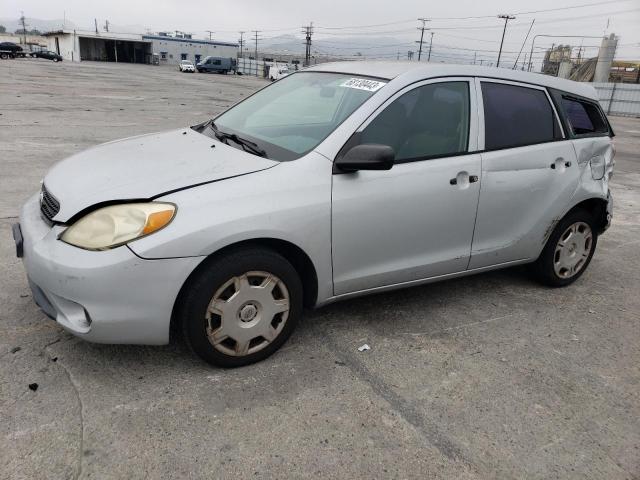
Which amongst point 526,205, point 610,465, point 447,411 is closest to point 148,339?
point 447,411

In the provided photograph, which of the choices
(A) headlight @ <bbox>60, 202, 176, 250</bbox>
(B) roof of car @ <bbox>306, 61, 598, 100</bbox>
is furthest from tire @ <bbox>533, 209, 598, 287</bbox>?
(A) headlight @ <bbox>60, 202, 176, 250</bbox>

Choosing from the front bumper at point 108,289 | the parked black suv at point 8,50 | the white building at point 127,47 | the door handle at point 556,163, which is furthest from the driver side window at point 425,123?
the white building at point 127,47

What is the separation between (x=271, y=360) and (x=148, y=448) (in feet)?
2.91

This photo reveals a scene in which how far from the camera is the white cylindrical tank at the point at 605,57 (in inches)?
1854

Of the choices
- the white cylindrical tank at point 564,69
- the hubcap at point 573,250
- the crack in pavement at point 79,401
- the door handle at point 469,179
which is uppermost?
the white cylindrical tank at point 564,69

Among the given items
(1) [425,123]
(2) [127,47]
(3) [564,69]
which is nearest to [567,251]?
(1) [425,123]

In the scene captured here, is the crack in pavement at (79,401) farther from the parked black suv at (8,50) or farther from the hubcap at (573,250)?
the parked black suv at (8,50)

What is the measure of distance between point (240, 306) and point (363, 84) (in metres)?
1.61

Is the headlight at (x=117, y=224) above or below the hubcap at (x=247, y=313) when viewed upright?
above

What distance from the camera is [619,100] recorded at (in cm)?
3078

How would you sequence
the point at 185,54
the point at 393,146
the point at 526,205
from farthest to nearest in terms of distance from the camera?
1. the point at 185,54
2. the point at 526,205
3. the point at 393,146

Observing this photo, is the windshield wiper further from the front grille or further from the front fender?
the front grille

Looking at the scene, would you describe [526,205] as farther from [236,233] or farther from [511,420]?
[236,233]

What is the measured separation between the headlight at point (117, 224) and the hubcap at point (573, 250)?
10.3 feet
